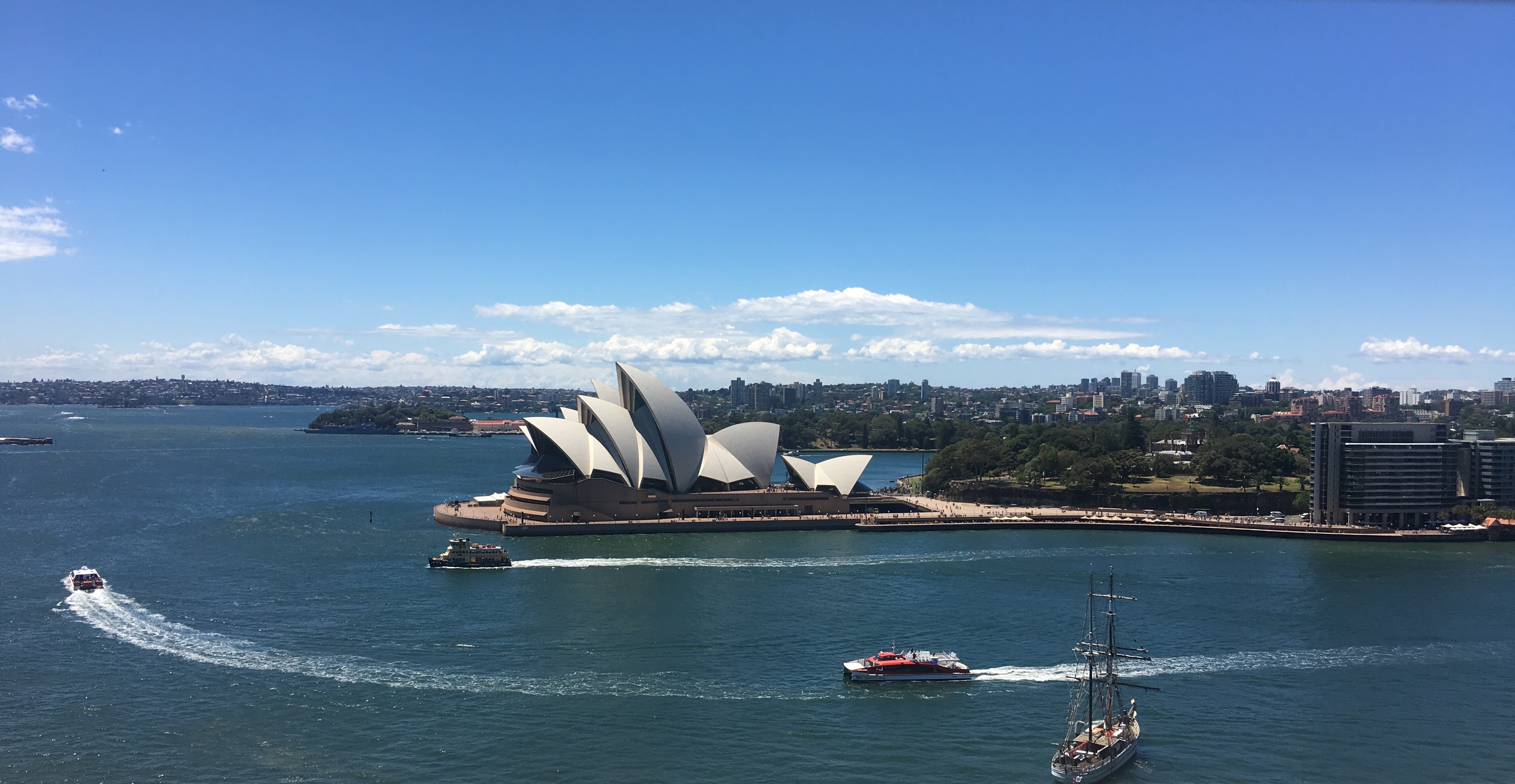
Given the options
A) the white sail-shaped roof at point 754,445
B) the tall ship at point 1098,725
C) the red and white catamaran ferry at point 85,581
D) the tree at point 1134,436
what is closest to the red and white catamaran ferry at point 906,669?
the tall ship at point 1098,725

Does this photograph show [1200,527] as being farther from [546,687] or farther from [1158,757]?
[546,687]

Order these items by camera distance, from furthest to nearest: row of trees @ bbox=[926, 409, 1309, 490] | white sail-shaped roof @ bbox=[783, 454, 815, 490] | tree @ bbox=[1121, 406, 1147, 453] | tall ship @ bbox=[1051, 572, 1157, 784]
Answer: tree @ bbox=[1121, 406, 1147, 453], row of trees @ bbox=[926, 409, 1309, 490], white sail-shaped roof @ bbox=[783, 454, 815, 490], tall ship @ bbox=[1051, 572, 1157, 784]

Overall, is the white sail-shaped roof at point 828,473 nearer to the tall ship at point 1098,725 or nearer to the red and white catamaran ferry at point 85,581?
the tall ship at point 1098,725

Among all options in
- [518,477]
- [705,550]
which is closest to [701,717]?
[705,550]

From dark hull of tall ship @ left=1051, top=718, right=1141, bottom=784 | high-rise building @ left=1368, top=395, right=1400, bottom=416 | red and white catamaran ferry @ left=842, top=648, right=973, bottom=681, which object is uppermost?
high-rise building @ left=1368, top=395, right=1400, bottom=416

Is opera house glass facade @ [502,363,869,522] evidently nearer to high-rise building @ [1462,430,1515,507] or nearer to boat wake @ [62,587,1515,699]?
boat wake @ [62,587,1515,699]

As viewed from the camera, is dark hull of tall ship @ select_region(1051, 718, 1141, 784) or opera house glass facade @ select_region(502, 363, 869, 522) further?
opera house glass facade @ select_region(502, 363, 869, 522)

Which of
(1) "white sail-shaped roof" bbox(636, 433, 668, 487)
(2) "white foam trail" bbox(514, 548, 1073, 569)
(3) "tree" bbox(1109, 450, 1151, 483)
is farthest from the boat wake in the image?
(3) "tree" bbox(1109, 450, 1151, 483)

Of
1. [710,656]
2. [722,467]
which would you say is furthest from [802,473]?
[710,656]
